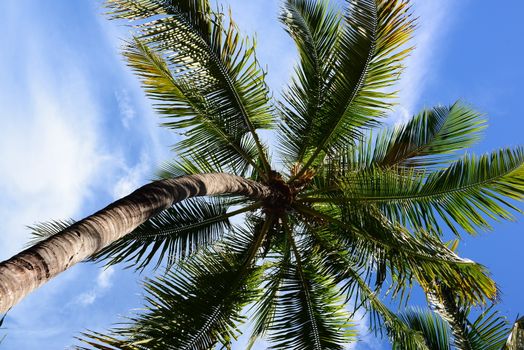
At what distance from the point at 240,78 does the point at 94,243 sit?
424 cm

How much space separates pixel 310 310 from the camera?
784 centimetres

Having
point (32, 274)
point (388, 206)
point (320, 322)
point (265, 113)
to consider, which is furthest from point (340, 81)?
point (32, 274)

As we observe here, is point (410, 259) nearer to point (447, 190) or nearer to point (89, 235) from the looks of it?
point (447, 190)

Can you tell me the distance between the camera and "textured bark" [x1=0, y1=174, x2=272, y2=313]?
10.6 feet

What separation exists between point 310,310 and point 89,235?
4535 mm

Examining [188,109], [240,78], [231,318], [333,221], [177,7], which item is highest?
[177,7]

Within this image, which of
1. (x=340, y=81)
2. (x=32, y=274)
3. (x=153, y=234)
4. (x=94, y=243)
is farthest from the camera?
(x=153, y=234)

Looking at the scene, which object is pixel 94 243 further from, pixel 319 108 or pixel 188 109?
pixel 319 108

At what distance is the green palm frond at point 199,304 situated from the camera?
6.09 metres

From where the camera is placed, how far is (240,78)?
777 cm

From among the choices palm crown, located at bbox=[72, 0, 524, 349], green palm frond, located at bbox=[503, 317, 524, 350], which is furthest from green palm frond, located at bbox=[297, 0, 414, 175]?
green palm frond, located at bbox=[503, 317, 524, 350]

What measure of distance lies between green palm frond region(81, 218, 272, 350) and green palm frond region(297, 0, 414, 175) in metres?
1.62

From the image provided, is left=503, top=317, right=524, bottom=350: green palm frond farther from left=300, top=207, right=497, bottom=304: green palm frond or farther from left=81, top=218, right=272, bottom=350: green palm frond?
left=81, top=218, right=272, bottom=350: green palm frond

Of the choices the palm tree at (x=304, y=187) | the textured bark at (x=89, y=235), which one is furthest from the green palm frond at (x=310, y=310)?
the textured bark at (x=89, y=235)
